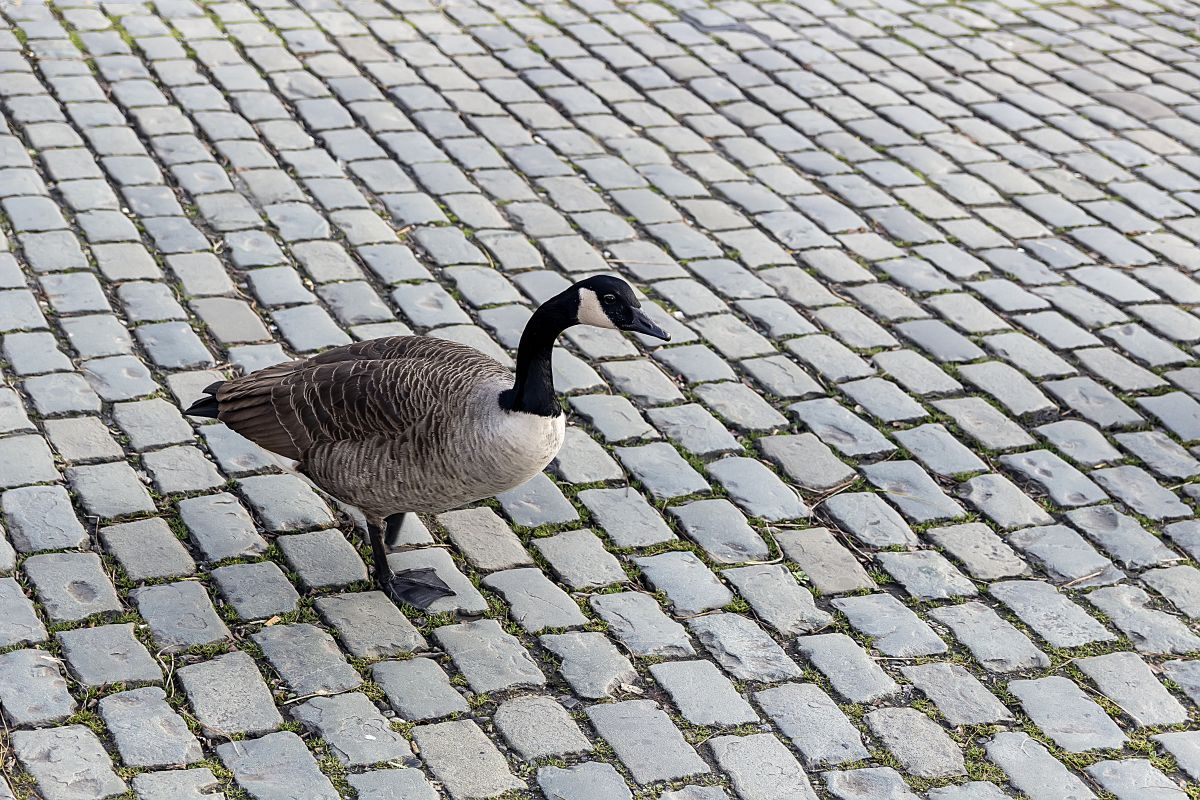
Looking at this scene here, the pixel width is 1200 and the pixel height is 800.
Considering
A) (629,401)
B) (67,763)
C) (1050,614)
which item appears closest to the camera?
(67,763)

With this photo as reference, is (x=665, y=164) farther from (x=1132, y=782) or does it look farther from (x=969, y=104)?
(x=1132, y=782)

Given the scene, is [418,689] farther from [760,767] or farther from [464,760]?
[760,767]

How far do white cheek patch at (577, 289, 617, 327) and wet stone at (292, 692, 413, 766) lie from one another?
1.38m

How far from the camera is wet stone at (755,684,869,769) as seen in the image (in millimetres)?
4129

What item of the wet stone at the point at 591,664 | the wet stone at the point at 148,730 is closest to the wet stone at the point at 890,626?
the wet stone at the point at 591,664

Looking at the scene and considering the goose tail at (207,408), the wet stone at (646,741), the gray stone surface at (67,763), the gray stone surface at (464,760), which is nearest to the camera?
the gray stone surface at (67,763)

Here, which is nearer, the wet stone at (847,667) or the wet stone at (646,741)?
the wet stone at (646,741)

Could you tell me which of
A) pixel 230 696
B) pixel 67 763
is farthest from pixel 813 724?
pixel 67 763

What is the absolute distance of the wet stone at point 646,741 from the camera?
13.2ft

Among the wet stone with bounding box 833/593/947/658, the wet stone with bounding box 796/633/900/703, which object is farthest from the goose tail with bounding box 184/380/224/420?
the wet stone with bounding box 833/593/947/658

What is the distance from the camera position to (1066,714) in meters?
4.33

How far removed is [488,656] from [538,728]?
0.38 meters

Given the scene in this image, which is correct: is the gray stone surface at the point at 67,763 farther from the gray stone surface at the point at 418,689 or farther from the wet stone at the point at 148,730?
the gray stone surface at the point at 418,689

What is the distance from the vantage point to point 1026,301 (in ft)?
21.9
